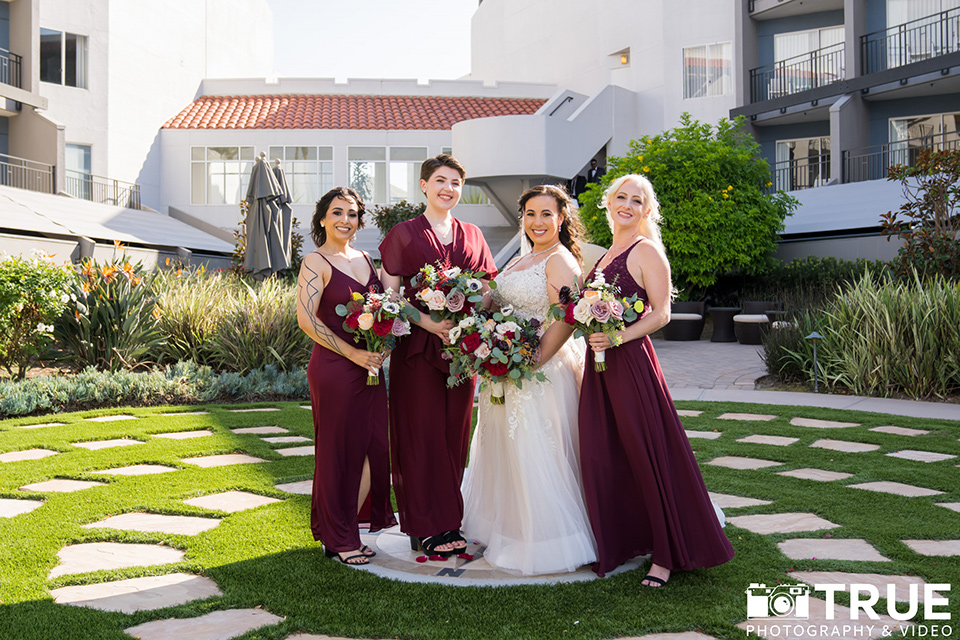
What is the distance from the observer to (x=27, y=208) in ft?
60.3

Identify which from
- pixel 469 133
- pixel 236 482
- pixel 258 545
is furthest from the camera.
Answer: pixel 469 133

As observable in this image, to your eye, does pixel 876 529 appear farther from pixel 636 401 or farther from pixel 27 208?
pixel 27 208

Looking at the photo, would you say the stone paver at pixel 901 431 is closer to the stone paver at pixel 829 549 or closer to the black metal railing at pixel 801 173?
the stone paver at pixel 829 549

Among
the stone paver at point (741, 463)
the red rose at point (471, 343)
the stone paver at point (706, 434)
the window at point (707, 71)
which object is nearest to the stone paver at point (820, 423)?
the stone paver at point (706, 434)

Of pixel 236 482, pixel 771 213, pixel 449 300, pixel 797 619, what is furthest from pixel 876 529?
pixel 771 213

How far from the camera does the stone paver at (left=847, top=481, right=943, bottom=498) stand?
5.29m

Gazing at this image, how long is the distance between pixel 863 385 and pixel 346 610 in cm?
851

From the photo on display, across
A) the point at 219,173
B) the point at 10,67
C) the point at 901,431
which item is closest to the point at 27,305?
the point at 901,431

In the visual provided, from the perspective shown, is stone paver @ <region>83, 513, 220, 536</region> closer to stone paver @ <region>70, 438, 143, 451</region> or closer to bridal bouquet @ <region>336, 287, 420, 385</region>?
bridal bouquet @ <region>336, 287, 420, 385</region>

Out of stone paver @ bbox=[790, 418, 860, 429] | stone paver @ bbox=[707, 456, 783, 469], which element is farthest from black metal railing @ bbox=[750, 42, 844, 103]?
stone paver @ bbox=[707, 456, 783, 469]

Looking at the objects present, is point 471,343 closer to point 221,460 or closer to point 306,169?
point 221,460

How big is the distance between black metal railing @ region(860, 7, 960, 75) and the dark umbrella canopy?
16731mm

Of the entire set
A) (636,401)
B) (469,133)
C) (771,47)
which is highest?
(771,47)

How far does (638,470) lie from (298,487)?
2.78 m
